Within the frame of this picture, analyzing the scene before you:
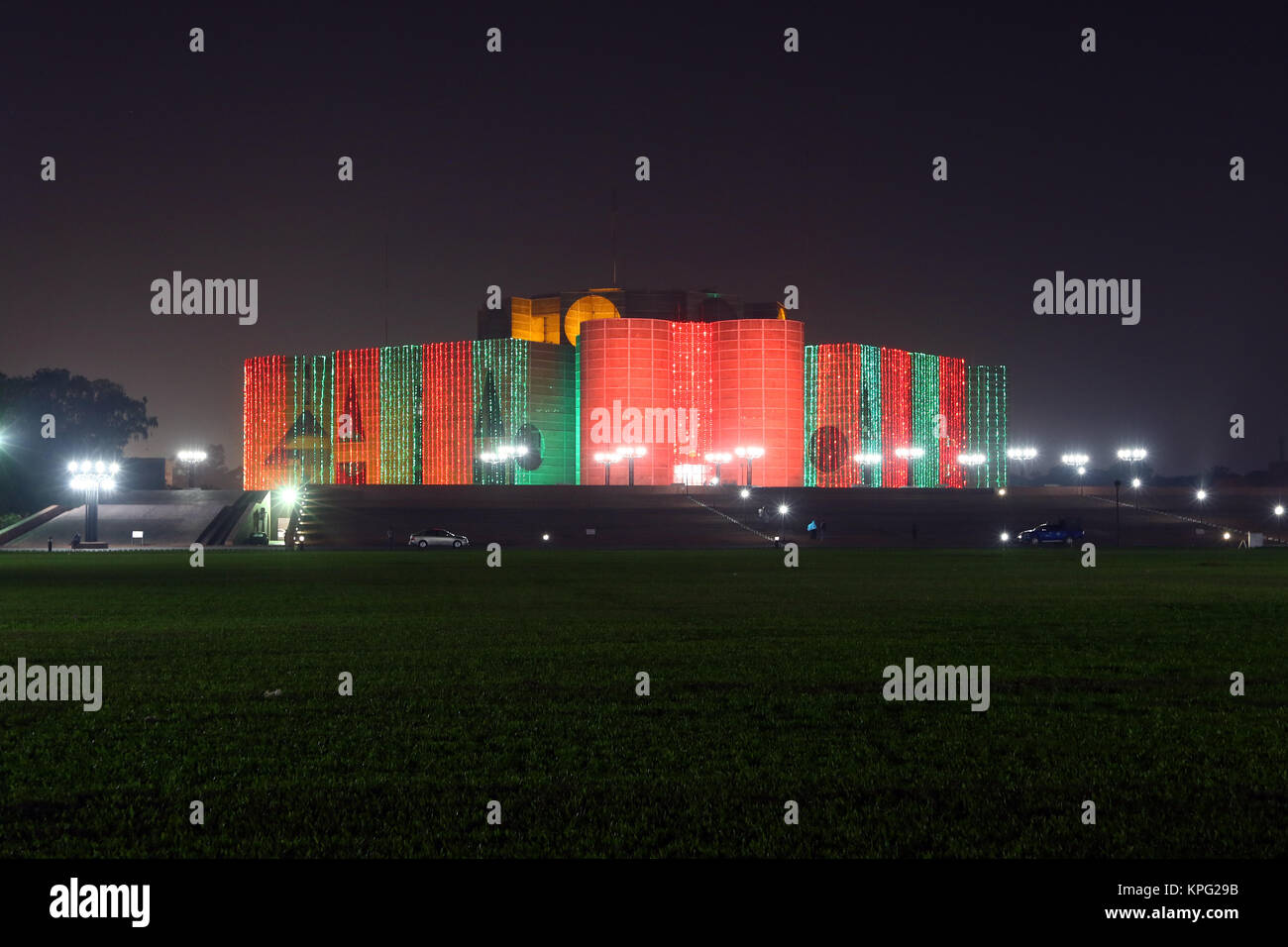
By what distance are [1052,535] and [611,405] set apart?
63.1 meters

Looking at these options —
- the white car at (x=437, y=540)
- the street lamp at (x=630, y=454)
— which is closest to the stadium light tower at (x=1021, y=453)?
the street lamp at (x=630, y=454)

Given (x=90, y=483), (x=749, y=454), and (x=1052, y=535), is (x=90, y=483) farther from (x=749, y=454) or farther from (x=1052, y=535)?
(x=749, y=454)

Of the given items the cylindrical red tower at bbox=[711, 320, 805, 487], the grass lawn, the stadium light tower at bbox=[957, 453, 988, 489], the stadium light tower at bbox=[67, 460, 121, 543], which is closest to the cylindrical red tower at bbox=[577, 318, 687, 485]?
the cylindrical red tower at bbox=[711, 320, 805, 487]

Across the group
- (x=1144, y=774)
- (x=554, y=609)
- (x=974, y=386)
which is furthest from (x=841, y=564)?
(x=974, y=386)

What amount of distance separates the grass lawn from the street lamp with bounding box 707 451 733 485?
105 meters

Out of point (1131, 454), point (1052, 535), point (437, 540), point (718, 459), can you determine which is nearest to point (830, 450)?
point (718, 459)

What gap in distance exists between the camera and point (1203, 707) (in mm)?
12539

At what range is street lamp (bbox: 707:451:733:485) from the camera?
12938 cm

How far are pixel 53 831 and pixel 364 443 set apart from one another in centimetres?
12979

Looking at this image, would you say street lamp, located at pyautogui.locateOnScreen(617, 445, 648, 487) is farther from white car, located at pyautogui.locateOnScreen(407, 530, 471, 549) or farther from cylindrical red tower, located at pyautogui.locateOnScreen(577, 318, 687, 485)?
white car, located at pyautogui.locateOnScreen(407, 530, 471, 549)

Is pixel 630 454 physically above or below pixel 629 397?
below

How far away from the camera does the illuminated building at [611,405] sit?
129250 millimetres

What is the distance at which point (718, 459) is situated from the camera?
12988 cm
